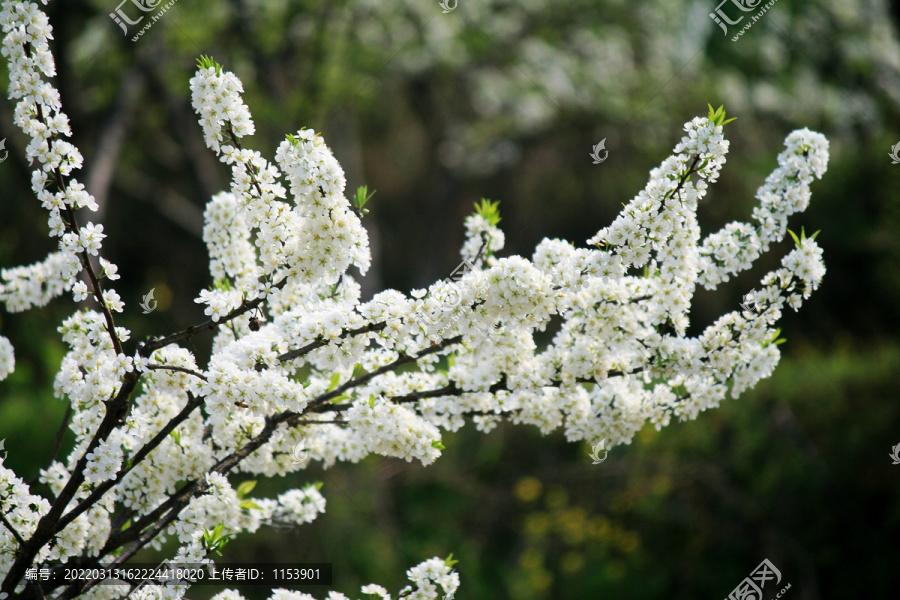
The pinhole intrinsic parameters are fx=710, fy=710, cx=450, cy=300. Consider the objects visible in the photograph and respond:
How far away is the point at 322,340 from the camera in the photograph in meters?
2.46

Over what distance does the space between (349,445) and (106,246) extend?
13783 millimetres

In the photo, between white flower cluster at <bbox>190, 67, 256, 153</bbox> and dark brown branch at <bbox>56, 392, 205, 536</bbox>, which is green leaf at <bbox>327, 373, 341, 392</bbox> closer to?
dark brown branch at <bbox>56, 392, 205, 536</bbox>

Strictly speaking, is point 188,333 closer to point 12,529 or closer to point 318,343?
point 318,343

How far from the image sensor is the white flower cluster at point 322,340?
235 centimetres

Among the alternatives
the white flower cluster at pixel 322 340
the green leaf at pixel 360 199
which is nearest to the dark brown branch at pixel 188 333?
the white flower cluster at pixel 322 340

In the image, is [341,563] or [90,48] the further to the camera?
[90,48]

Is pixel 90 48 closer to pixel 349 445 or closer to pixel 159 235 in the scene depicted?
pixel 159 235

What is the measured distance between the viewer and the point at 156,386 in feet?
8.44

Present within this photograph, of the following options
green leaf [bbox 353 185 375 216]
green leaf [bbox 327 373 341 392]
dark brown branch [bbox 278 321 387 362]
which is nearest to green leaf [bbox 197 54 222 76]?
green leaf [bbox 353 185 375 216]

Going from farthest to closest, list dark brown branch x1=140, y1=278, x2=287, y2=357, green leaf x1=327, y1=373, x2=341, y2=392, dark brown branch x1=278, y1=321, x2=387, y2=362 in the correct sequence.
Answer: green leaf x1=327, y1=373, x2=341, y2=392 < dark brown branch x1=278, y1=321, x2=387, y2=362 < dark brown branch x1=140, y1=278, x2=287, y2=357

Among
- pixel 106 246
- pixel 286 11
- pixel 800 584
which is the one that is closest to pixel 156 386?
pixel 800 584

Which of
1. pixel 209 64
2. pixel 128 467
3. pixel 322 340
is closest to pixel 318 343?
pixel 322 340

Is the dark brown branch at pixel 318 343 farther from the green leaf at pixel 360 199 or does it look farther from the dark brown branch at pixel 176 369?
the green leaf at pixel 360 199

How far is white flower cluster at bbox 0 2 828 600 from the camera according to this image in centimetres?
235
